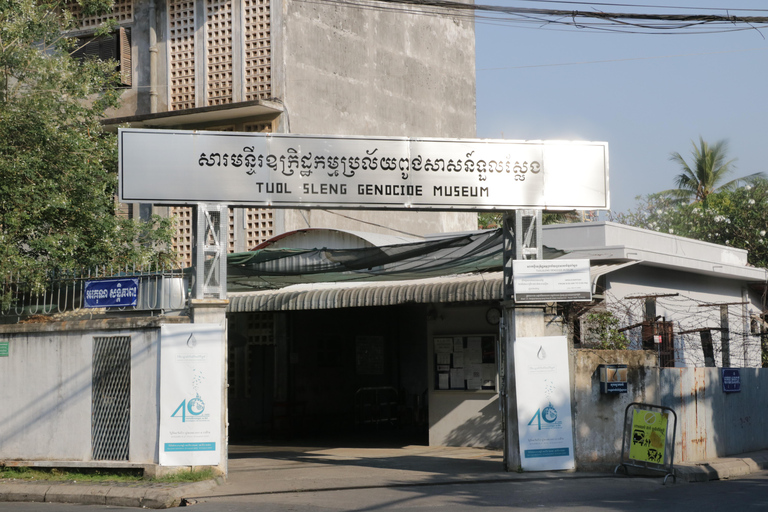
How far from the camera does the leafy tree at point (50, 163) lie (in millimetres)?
14211

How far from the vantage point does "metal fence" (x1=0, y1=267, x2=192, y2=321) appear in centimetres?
1230

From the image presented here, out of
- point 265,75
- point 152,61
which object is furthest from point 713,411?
point 152,61

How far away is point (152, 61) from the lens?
21.9 metres

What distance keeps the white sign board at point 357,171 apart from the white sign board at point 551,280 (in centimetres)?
93

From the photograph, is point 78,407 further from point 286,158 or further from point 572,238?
point 572,238

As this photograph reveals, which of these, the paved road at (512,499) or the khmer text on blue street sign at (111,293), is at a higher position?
the khmer text on blue street sign at (111,293)

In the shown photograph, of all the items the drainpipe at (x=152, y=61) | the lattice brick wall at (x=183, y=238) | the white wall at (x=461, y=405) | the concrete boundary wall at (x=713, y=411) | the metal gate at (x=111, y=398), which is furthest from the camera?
the drainpipe at (x=152, y=61)

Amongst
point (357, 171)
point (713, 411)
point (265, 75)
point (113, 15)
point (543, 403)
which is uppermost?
point (113, 15)

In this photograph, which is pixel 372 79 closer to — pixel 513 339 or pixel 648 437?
pixel 513 339

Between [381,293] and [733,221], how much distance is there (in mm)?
21330

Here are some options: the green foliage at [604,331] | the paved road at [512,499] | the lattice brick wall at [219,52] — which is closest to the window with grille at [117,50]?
the lattice brick wall at [219,52]

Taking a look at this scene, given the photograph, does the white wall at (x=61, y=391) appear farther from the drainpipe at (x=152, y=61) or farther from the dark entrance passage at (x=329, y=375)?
the drainpipe at (x=152, y=61)

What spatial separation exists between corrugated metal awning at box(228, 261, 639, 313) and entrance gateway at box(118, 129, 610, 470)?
1929mm

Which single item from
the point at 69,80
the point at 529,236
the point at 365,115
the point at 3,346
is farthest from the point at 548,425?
the point at 365,115
